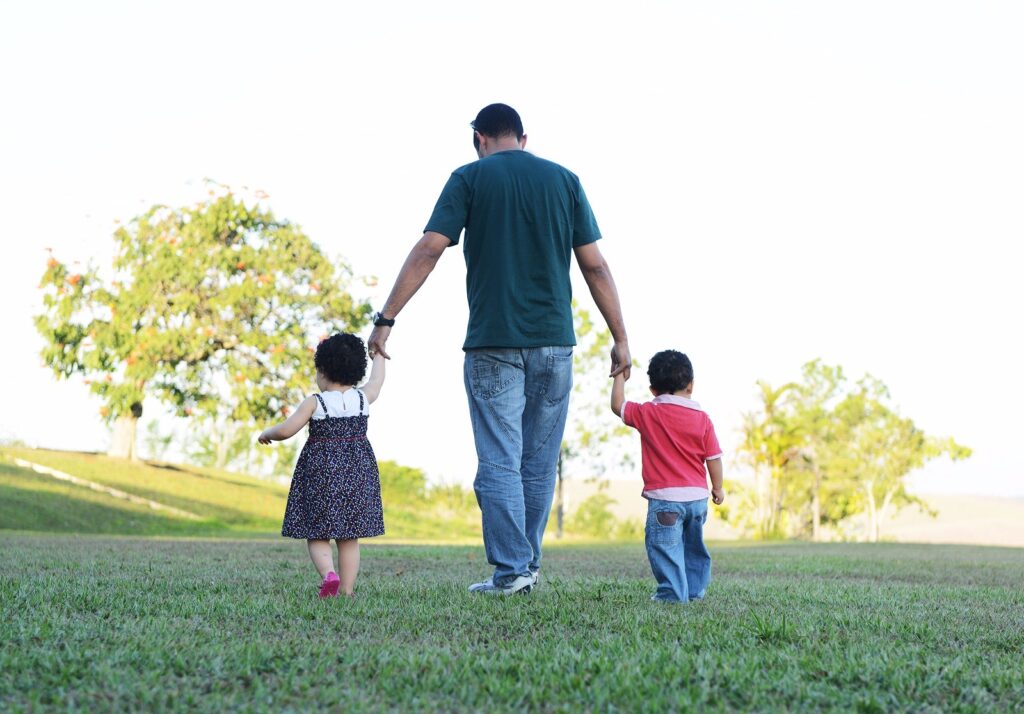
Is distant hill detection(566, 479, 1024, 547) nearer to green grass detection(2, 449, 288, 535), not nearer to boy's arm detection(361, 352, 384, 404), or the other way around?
green grass detection(2, 449, 288, 535)

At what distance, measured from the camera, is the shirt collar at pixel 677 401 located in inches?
231


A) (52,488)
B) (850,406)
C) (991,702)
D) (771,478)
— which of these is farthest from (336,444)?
(850,406)

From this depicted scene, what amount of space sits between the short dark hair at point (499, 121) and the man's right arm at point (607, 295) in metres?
0.80

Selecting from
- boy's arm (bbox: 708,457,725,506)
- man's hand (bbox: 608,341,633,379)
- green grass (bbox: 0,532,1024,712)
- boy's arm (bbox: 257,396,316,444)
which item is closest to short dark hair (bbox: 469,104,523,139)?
man's hand (bbox: 608,341,633,379)

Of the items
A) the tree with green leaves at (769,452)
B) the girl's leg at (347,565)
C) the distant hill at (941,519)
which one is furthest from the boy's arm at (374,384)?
the tree with green leaves at (769,452)

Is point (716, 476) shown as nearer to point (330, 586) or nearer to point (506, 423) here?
point (506, 423)

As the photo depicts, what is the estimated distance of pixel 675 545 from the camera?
5672 millimetres

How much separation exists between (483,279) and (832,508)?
42.8m

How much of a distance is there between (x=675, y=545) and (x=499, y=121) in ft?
8.64

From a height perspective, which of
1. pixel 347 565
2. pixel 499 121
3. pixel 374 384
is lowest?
pixel 347 565

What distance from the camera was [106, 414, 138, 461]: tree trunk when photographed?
29.9m

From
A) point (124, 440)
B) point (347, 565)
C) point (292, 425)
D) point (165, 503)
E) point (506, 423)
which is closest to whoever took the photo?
point (292, 425)

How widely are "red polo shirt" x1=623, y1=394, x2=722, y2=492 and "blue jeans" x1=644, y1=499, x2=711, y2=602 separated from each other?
Answer: 0.43ft

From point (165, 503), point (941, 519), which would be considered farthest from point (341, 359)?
point (941, 519)
